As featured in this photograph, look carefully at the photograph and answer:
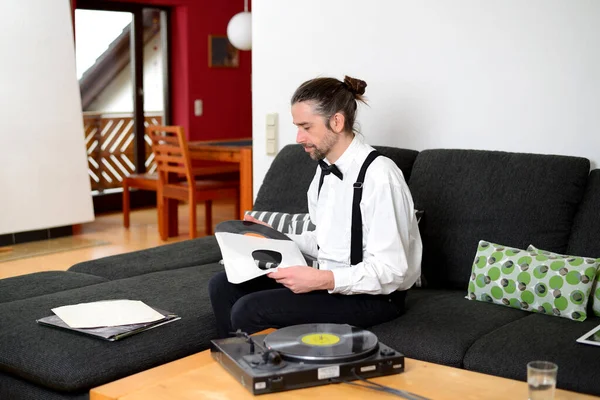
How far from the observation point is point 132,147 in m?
7.95

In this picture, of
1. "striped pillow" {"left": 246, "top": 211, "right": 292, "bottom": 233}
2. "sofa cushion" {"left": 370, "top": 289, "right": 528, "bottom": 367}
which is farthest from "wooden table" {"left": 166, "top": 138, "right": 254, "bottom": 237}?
"sofa cushion" {"left": 370, "top": 289, "right": 528, "bottom": 367}

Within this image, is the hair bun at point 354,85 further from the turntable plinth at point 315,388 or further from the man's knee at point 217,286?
the turntable plinth at point 315,388

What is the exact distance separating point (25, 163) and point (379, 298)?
13.5 ft

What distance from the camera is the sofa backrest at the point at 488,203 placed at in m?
2.81

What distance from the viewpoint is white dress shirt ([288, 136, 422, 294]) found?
2355 mm

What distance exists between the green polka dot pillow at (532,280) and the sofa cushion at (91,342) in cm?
92

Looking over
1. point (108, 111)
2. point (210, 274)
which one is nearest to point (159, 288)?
point (210, 274)

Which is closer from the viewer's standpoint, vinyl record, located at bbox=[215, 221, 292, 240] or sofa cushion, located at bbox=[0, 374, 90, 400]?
sofa cushion, located at bbox=[0, 374, 90, 400]

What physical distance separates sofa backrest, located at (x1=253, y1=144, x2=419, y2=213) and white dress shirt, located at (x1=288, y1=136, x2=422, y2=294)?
0.69 meters

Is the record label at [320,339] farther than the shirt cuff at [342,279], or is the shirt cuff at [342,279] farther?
the shirt cuff at [342,279]

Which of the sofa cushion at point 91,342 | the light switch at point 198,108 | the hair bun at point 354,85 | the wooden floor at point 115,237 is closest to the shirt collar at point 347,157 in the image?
the hair bun at point 354,85

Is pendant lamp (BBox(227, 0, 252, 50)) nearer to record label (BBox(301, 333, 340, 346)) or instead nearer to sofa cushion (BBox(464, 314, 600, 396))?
sofa cushion (BBox(464, 314, 600, 396))

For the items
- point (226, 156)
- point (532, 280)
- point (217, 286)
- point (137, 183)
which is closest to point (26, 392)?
point (217, 286)

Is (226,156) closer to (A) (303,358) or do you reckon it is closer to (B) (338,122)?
(B) (338,122)
